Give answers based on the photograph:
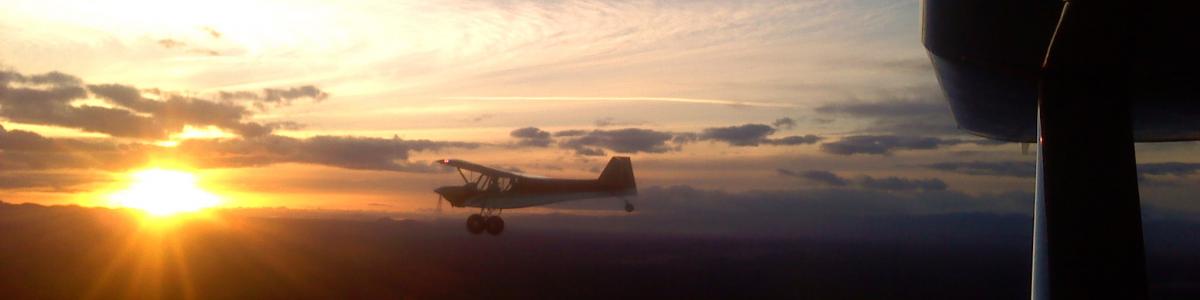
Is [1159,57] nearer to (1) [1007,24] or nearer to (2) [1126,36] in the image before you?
(2) [1126,36]

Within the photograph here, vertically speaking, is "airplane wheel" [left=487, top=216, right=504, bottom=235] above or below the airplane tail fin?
below

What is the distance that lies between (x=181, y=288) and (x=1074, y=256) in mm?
210801

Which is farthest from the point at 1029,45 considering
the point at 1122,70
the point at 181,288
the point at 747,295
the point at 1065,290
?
the point at 181,288

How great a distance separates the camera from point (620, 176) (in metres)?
54.5

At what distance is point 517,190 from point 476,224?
152 inches

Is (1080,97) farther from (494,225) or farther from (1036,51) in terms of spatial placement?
(494,225)

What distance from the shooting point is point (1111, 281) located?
7.84m

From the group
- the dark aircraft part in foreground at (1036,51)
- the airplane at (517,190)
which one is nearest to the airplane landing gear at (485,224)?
the airplane at (517,190)

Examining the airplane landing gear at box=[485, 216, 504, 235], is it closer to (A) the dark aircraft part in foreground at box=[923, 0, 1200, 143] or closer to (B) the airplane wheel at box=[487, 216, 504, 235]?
(B) the airplane wheel at box=[487, 216, 504, 235]

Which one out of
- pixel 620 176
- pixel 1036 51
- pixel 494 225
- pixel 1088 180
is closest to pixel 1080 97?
pixel 1088 180

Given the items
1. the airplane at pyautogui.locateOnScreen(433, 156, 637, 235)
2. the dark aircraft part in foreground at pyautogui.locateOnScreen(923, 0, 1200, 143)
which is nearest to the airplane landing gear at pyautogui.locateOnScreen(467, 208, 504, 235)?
the airplane at pyautogui.locateOnScreen(433, 156, 637, 235)

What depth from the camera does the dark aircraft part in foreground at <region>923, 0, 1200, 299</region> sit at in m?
6.91

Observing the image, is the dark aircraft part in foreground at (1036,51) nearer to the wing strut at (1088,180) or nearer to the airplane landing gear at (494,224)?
the wing strut at (1088,180)

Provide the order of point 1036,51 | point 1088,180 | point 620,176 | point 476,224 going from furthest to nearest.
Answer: point 620,176 → point 476,224 → point 1088,180 → point 1036,51
